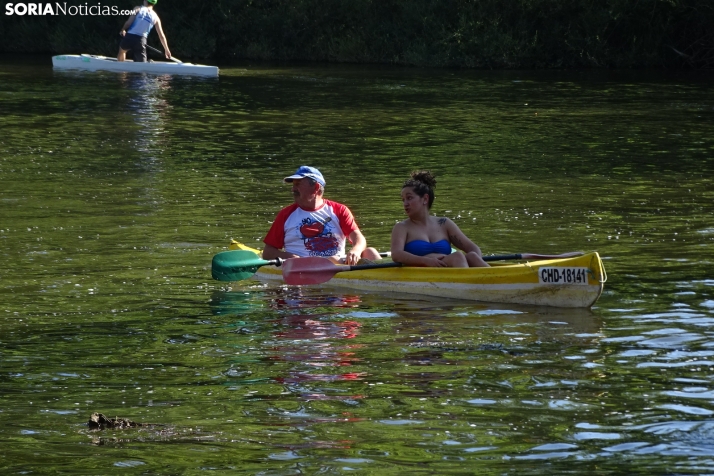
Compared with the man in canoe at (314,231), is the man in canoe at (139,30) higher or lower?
higher

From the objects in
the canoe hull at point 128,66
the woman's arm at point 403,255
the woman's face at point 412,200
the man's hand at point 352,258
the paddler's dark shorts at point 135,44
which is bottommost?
the man's hand at point 352,258

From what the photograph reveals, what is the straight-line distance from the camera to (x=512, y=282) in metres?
10.0

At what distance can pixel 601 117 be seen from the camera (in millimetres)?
24484

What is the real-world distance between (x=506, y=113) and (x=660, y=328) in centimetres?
1671

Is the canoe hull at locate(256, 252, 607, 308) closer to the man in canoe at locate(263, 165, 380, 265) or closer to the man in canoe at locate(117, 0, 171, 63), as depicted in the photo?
the man in canoe at locate(263, 165, 380, 265)

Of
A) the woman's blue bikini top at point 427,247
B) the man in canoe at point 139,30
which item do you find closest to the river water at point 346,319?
the woman's blue bikini top at point 427,247

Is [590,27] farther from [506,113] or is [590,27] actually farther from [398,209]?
[398,209]

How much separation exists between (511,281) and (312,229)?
1.96 m

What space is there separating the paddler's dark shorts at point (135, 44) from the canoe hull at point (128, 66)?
0.29 meters

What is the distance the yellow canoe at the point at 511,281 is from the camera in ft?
32.0

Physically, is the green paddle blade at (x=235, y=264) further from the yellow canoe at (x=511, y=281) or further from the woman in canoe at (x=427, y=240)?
the woman in canoe at (x=427, y=240)

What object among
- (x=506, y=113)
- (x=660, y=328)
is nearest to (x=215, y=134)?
(x=506, y=113)

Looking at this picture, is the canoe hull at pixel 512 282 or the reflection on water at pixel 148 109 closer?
the canoe hull at pixel 512 282

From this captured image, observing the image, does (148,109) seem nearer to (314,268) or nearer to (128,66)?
(128,66)
